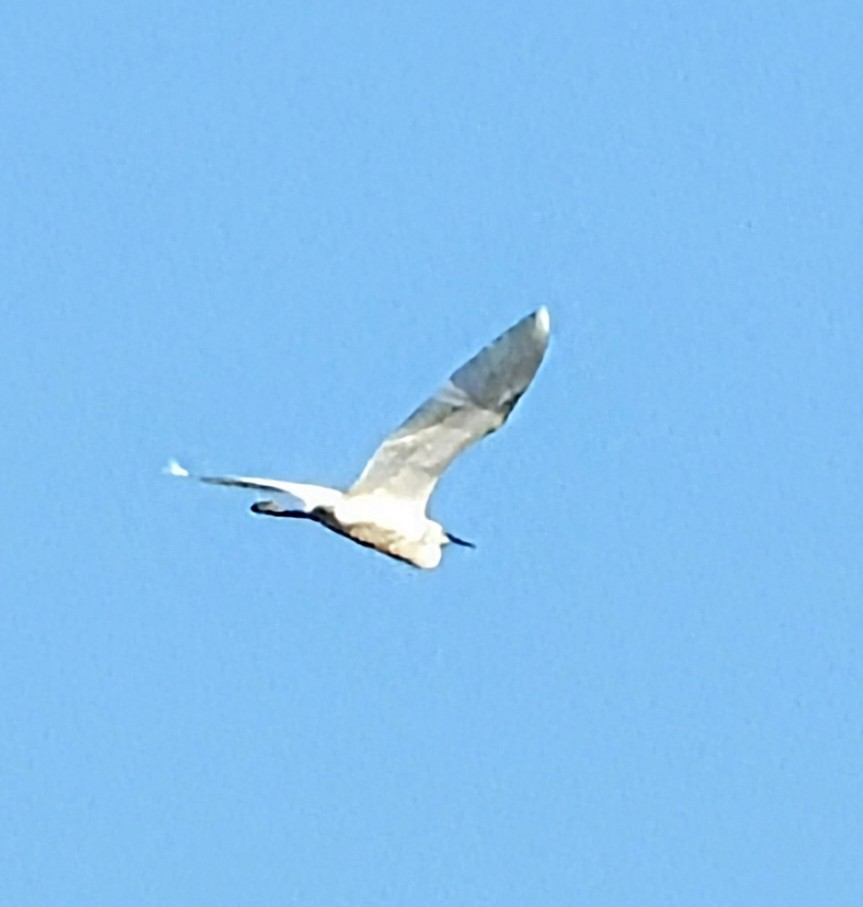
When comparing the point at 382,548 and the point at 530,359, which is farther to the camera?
the point at 382,548

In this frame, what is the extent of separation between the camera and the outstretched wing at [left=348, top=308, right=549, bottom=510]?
980 inches

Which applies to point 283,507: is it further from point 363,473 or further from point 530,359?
point 530,359

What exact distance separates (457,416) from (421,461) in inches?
31.5

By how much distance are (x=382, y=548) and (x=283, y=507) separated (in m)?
1.47

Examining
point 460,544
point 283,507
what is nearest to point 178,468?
point 283,507

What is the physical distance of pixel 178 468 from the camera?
24906 mm

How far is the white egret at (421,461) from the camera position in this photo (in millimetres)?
24938

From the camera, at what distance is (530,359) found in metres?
25.0

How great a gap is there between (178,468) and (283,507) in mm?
1281

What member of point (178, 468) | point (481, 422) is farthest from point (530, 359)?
point (178, 468)

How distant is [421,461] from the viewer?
26297 mm

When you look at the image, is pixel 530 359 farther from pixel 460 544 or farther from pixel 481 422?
pixel 460 544

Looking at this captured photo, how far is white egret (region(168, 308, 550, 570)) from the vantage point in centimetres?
2494

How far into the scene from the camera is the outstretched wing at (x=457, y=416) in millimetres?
24891
